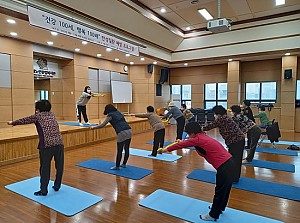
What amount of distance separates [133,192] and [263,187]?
204 cm

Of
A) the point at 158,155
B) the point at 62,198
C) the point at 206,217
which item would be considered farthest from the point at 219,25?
the point at 62,198

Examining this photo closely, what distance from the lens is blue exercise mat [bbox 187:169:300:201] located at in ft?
10.4

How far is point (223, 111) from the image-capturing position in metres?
3.27

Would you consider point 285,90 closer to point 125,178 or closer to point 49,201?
point 125,178

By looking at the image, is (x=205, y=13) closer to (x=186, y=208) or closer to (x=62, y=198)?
(x=186, y=208)

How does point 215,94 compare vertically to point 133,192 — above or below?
above

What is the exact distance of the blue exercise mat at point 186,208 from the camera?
2.48 m

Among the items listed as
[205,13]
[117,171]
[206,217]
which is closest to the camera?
[206,217]

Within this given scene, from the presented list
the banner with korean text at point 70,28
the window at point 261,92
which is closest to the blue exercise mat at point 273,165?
the banner with korean text at point 70,28

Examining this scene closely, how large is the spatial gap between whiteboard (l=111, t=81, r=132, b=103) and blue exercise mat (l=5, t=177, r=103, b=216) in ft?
23.8

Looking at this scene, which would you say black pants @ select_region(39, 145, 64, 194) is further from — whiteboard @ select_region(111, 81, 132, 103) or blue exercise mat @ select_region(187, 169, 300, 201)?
whiteboard @ select_region(111, 81, 132, 103)

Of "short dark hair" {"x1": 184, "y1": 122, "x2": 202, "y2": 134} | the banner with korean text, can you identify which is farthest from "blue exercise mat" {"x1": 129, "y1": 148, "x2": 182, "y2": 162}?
the banner with korean text

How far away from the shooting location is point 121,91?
10930 mm

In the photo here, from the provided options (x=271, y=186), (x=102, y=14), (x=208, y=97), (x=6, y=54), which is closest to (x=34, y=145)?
(x=6, y=54)
